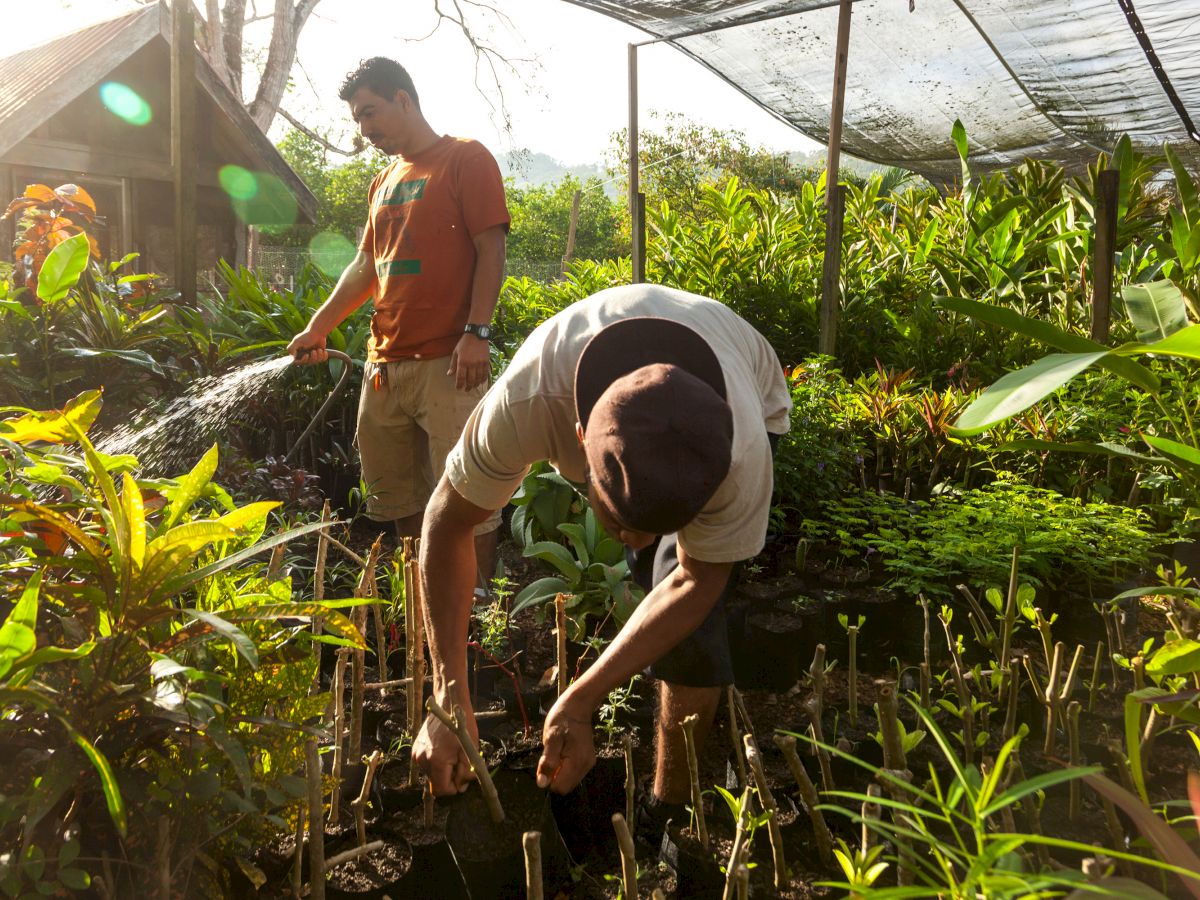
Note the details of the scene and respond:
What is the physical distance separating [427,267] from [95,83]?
5.95 m

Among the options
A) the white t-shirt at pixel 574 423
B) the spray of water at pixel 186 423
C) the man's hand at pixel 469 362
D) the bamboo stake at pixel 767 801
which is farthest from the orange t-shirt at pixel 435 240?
the bamboo stake at pixel 767 801

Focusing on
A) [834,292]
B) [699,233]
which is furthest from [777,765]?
[699,233]

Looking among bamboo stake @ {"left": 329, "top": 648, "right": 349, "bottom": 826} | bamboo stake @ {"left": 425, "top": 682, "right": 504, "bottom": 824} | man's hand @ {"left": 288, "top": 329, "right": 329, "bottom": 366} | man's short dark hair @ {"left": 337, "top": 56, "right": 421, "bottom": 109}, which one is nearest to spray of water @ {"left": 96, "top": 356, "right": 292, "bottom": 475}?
man's hand @ {"left": 288, "top": 329, "right": 329, "bottom": 366}

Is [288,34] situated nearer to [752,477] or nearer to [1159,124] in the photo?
[1159,124]

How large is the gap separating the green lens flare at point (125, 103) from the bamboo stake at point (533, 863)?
899cm

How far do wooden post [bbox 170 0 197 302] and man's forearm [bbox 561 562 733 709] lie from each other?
4.47 m

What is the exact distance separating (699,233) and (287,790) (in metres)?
5.52

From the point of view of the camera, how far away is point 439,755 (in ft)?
5.63

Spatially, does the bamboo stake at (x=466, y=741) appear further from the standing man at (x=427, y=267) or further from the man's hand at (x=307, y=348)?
the man's hand at (x=307, y=348)

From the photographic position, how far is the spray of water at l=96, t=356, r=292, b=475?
3930 mm

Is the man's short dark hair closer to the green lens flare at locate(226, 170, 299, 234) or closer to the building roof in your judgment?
the building roof

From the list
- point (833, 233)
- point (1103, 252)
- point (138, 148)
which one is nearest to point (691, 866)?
point (1103, 252)

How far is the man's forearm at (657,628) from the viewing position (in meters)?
1.60

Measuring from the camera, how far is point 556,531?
3436 mm
